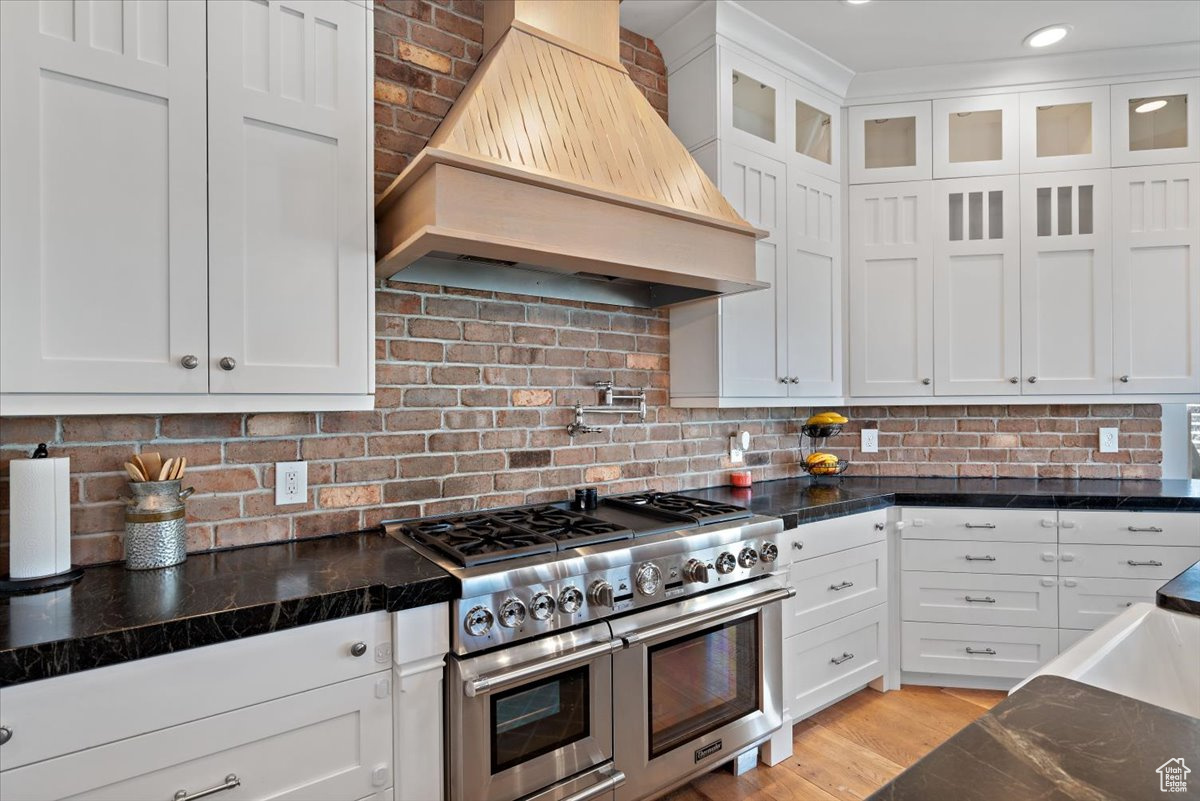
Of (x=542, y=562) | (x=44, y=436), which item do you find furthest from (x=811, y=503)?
(x=44, y=436)

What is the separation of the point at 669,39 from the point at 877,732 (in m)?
3.07

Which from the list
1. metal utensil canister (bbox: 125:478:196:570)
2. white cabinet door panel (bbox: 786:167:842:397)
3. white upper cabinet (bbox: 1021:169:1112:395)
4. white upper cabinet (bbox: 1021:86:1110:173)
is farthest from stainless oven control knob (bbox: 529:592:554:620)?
white upper cabinet (bbox: 1021:86:1110:173)

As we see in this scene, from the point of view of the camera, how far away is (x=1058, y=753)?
0.67 m

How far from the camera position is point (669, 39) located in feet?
8.96

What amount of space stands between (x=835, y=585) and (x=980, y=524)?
0.79m

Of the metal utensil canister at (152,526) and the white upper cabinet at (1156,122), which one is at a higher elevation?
the white upper cabinet at (1156,122)

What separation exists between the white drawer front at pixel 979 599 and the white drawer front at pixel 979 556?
3 cm

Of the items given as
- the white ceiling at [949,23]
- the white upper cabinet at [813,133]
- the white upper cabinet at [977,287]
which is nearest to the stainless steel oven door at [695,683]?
the white upper cabinet at [977,287]

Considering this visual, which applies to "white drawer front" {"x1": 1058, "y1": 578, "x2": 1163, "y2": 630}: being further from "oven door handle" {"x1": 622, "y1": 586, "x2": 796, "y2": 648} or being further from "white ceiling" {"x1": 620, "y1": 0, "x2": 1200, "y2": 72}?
"white ceiling" {"x1": 620, "y1": 0, "x2": 1200, "y2": 72}

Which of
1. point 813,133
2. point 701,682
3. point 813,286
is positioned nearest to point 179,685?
point 701,682

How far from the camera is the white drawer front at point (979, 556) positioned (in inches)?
105

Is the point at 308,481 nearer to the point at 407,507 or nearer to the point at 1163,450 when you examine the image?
the point at 407,507

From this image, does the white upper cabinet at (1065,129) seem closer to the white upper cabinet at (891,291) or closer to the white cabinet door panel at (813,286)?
the white upper cabinet at (891,291)

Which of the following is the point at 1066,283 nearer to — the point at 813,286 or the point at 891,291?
the point at 891,291
